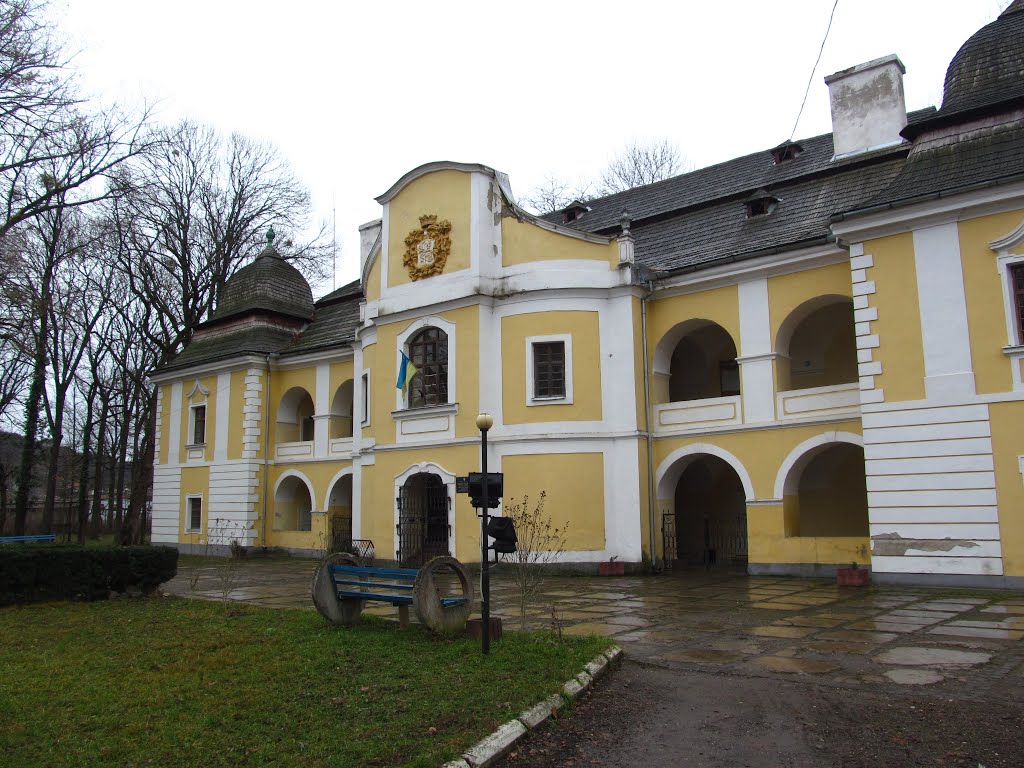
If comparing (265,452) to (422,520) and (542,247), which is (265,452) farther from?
(542,247)

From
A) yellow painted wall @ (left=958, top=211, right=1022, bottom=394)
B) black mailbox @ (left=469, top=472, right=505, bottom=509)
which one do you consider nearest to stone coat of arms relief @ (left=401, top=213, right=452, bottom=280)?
yellow painted wall @ (left=958, top=211, right=1022, bottom=394)

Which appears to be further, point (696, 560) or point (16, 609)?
point (696, 560)

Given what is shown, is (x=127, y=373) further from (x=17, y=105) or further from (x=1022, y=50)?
(x=1022, y=50)

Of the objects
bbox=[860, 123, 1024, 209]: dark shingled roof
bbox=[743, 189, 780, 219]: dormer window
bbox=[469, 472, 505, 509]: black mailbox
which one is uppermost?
bbox=[743, 189, 780, 219]: dormer window

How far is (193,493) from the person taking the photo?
95.5 ft

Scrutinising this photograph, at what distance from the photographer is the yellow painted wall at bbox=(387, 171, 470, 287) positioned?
1983 centimetres

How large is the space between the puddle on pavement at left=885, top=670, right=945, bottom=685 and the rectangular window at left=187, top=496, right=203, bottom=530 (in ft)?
85.1

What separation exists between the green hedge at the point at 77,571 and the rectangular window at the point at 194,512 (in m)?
15.4

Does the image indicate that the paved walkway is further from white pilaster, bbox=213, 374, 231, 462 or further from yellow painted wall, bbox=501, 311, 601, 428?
white pilaster, bbox=213, 374, 231, 462

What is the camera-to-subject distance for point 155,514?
30.5 m

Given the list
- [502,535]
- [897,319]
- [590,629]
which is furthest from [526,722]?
[897,319]

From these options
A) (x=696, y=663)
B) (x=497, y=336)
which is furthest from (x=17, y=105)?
(x=696, y=663)

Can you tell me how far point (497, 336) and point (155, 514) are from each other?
705 inches

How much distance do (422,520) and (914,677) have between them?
14.5 metres
